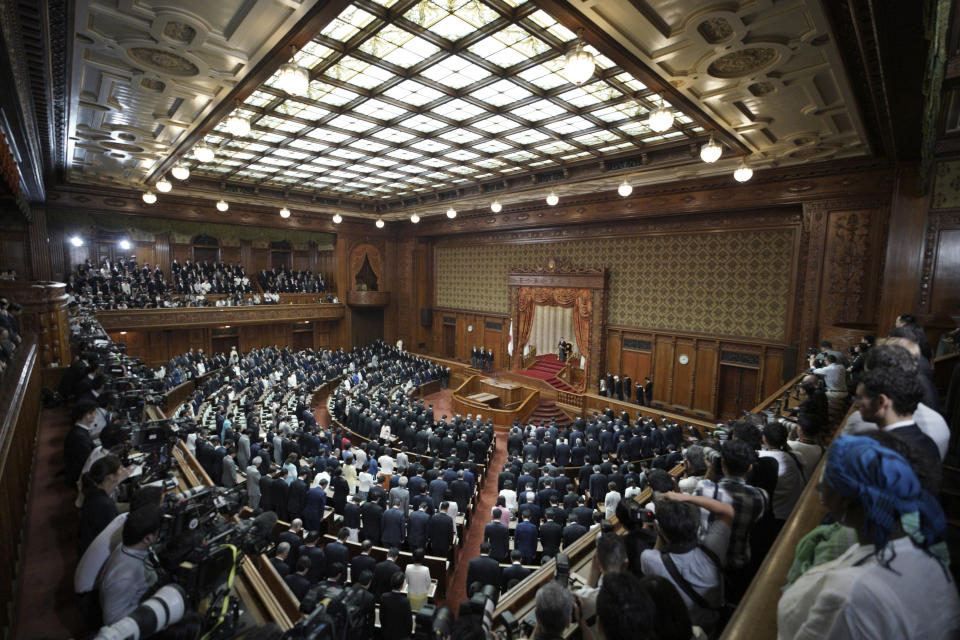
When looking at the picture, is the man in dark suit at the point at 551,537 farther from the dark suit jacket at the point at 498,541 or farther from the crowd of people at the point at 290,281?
the crowd of people at the point at 290,281

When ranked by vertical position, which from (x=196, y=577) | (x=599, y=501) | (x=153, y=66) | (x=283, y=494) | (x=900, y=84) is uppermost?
(x=153, y=66)

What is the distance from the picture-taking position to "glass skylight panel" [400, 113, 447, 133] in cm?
1027

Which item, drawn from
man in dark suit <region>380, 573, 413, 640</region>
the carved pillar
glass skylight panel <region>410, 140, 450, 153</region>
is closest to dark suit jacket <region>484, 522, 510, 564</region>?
man in dark suit <region>380, 573, 413, 640</region>

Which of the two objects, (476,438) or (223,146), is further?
(223,146)

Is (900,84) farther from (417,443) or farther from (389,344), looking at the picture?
(389,344)

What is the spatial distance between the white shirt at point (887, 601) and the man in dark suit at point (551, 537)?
534 cm

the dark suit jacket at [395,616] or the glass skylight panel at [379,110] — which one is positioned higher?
the glass skylight panel at [379,110]

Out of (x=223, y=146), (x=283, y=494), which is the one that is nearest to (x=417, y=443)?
(x=283, y=494)

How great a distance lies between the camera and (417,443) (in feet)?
34.7

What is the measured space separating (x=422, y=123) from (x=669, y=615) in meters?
10.8

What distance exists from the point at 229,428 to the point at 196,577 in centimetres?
884

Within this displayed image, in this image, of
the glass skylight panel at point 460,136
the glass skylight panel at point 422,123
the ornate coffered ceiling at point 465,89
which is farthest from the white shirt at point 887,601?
the glass skylight panel at point 460,136

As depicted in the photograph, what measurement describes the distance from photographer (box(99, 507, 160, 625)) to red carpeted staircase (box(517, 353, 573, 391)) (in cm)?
1483

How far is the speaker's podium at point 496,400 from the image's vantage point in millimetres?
14648
